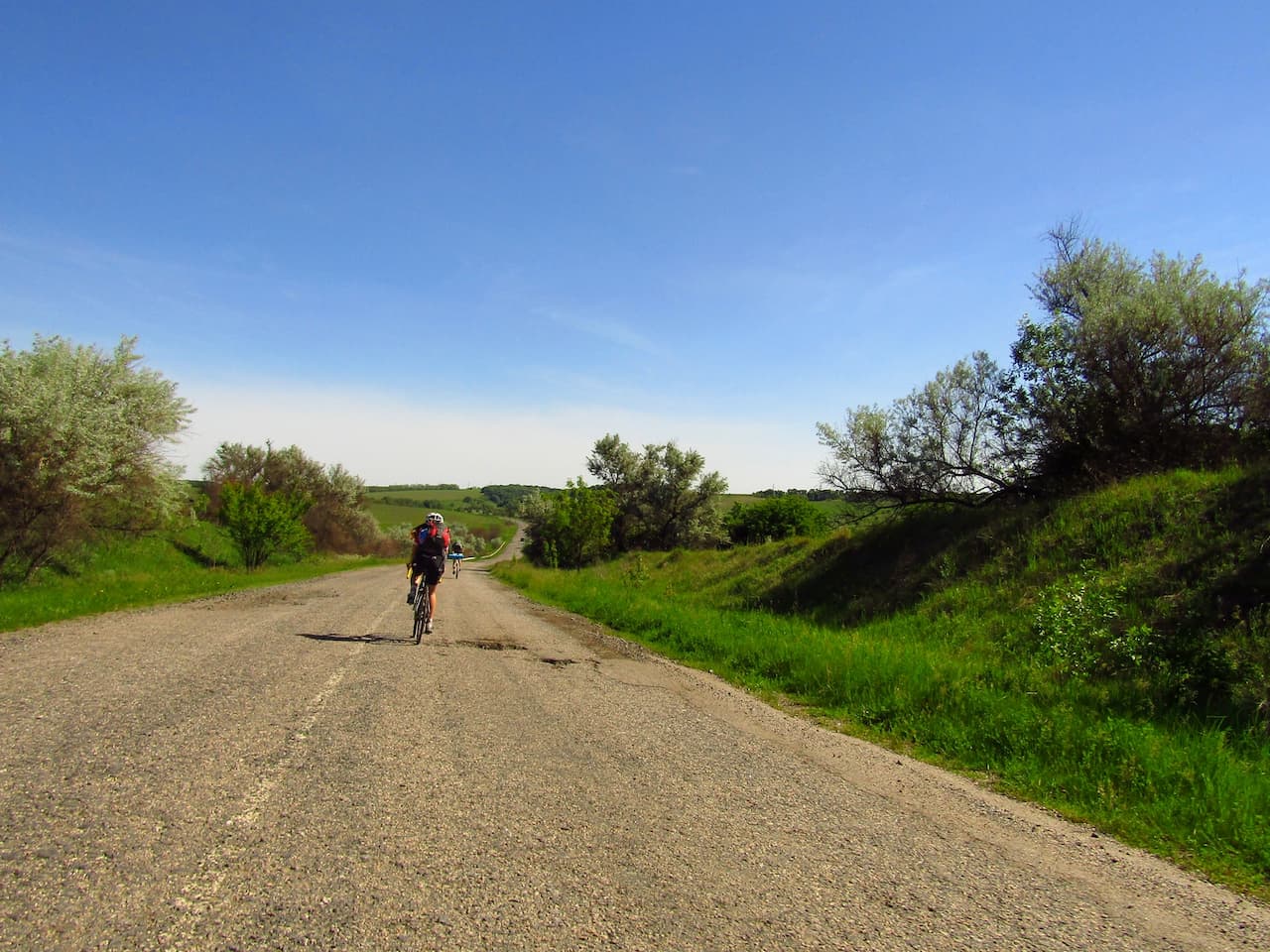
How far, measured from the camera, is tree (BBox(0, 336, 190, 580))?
19266 mm

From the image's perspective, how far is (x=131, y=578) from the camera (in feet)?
76.1

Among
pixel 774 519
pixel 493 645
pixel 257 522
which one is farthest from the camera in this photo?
pixel 774 519

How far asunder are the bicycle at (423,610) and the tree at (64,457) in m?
13.8

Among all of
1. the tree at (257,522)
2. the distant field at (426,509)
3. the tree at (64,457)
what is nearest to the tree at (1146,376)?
the tree at (64,457)

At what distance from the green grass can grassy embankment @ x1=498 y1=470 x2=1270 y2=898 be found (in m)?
11.6

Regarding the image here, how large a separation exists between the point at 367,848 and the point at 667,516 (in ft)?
185

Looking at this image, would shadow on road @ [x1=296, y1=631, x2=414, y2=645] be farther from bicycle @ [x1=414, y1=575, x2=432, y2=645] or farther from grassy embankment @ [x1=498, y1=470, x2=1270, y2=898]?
grassy embankment @ [x1=498, y1=470, x2=1270, y2=898]

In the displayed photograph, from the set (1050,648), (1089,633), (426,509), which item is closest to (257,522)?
(1050,648)

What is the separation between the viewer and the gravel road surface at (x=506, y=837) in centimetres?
313

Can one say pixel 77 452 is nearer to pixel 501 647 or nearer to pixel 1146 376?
pixel 501 647

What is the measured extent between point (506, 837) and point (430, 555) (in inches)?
371

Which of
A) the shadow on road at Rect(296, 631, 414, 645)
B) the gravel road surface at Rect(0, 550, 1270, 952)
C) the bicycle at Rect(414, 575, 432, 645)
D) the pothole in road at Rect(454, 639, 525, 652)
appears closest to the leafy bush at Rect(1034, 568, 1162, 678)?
the gravel road surface at Rect(0, 550, 1270, 952)

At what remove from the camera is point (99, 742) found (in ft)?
17.7

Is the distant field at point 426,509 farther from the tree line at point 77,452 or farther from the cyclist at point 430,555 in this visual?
the cyclist at point 430,555
